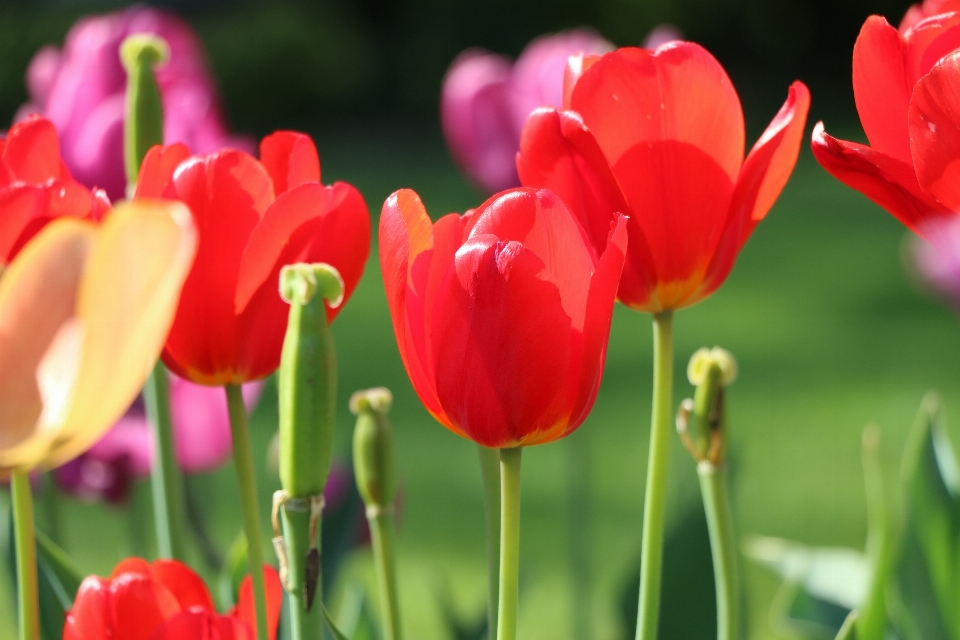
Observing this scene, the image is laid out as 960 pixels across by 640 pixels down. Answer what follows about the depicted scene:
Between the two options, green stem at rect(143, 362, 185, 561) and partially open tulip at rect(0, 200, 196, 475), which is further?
green stem at rect(143, 362, 185, 561)

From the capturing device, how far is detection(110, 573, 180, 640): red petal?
37cm

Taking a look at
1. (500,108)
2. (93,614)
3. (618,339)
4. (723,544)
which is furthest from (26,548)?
(618,339)

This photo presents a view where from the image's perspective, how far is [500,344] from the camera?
0.37 metres

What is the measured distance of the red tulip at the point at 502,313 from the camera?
359 mm

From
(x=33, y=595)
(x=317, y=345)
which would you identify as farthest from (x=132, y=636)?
(x=317, y=345)

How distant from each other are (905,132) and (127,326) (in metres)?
0.27

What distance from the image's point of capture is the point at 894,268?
4.01 metres

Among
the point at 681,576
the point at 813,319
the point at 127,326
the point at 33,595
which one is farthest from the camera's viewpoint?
the point at 813,319

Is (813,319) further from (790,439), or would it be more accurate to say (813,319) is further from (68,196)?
(68,196)

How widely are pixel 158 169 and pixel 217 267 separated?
0.13 ft

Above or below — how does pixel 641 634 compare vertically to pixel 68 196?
below

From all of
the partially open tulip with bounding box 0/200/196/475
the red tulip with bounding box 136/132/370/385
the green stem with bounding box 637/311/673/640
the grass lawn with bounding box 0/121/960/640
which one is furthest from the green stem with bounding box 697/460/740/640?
the grass lawn with bounding box 0/121/960/640

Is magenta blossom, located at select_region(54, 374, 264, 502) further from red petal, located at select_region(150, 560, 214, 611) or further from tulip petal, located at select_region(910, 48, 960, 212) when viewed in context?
tulip petal, located at select_region(910, 48, 960, 212)

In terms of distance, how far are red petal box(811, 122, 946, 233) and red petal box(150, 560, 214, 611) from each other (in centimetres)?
25
